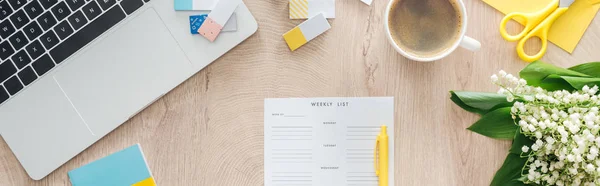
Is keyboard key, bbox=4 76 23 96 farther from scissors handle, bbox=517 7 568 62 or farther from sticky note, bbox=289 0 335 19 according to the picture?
scissors handle, bbox=517 7 568 62

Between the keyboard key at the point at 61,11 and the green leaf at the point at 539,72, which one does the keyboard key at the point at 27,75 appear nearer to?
the keyboard key at the point at 61,11

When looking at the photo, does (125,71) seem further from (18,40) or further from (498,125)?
(498,125)

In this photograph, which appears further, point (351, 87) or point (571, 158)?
point (351, 87)

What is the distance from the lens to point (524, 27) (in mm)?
785

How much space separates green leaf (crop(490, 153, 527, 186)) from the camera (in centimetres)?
75

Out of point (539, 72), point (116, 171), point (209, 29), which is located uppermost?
point (209, 29)

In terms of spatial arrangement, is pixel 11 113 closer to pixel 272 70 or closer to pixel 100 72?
pixel 100 72

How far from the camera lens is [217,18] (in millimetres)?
766

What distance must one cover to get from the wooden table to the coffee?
1.9 inches

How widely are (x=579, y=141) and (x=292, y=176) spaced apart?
0.41 metres

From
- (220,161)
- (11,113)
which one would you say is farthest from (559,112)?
(11,113)

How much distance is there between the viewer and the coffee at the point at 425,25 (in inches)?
29.2

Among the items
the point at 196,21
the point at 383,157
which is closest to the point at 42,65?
the point at 196,21

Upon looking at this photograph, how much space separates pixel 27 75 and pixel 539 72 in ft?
2.49
